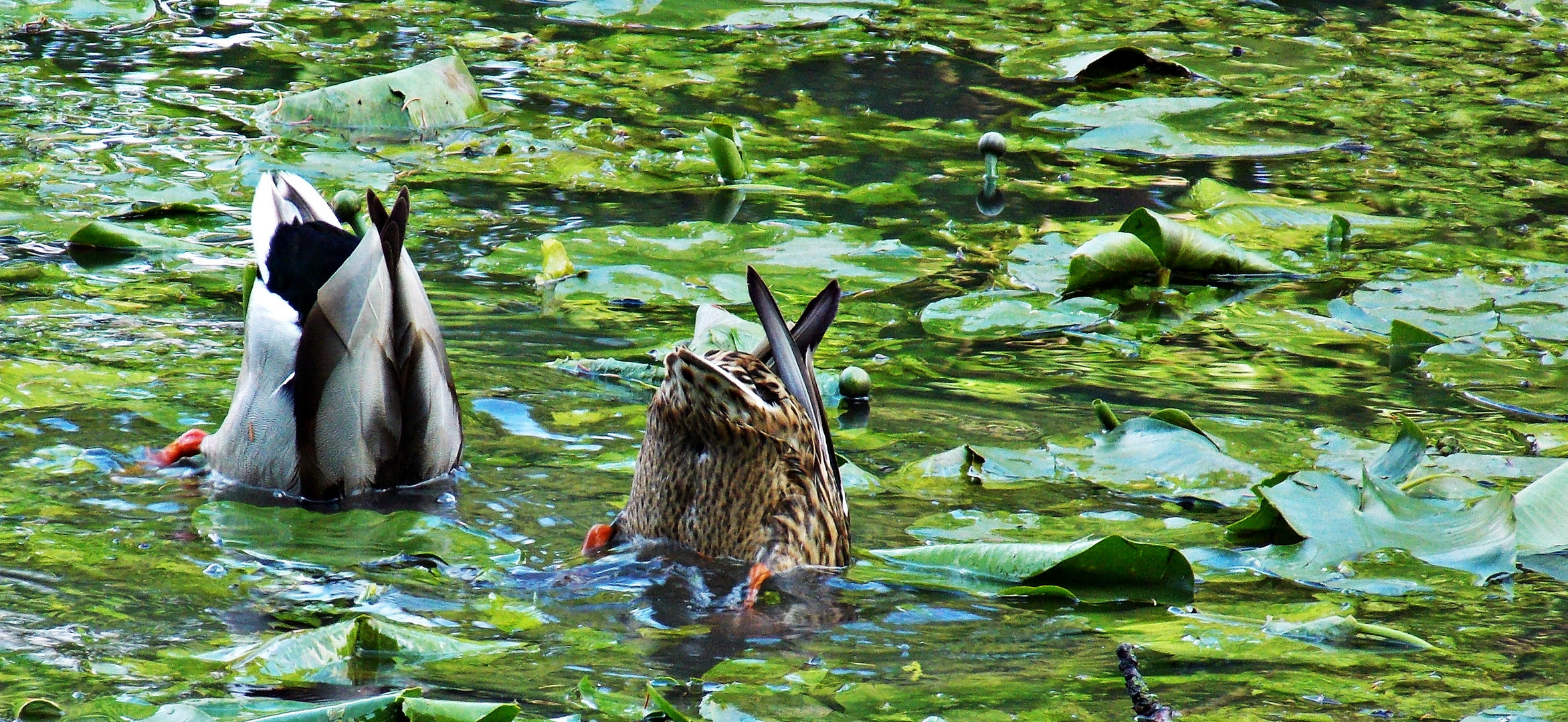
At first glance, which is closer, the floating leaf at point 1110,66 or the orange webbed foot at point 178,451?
the orange webbed foot at point 178,451

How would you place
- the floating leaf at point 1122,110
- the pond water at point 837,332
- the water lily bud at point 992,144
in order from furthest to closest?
the floating leaf at point 1122,110, the water lily bud at point 992,144, the pond water at point 837,332

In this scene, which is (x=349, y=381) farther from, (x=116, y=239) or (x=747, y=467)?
(x=116, y=239)

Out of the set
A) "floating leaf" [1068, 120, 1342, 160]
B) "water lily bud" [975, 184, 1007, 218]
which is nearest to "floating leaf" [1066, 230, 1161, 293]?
"water lily bud" [975, 184, 1007, 218]

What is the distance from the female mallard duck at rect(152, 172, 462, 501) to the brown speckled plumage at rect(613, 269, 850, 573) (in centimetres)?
62

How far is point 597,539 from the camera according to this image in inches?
157

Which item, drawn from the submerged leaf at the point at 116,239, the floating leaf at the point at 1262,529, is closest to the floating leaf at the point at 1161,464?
the floating leaf at the point at 1262,529

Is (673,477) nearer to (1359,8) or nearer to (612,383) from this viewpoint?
(612,383)

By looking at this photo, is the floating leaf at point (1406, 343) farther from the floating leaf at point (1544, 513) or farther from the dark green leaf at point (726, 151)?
the dark green leaf at point (726, 151)

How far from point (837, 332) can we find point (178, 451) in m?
2.15

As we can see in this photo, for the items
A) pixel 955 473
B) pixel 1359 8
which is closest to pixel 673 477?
pixel 955 473

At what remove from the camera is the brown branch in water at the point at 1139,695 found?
2811mm

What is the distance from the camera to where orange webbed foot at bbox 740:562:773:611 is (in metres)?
3.74

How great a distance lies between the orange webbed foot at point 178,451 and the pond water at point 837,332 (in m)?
0.11

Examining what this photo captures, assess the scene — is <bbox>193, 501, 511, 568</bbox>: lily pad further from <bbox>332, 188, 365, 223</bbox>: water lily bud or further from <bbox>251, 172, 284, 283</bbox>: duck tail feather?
<bbox>332, 188, 365, 223</bbox>: water lily bud
